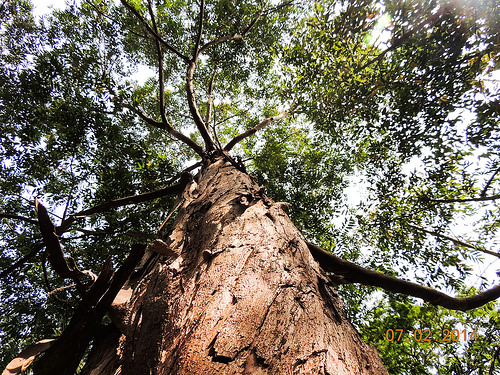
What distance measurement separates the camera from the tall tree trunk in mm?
738

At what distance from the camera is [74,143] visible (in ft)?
14.8

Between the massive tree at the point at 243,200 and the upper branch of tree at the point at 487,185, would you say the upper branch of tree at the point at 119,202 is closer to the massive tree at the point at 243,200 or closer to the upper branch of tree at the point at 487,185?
the massive tree at the point at 243,200

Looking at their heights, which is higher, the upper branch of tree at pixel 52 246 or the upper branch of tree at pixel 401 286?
the upper branch of tree at pixel 52 246

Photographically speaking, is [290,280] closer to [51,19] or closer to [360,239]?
[360,239]

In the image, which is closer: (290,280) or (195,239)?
(290,280)

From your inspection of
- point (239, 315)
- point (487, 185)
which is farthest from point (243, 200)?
point (487, 185)

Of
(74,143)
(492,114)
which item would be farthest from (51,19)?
(492,114)

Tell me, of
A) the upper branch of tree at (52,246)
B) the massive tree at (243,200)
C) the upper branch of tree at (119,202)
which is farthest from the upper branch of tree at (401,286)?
the upper branch of tree at (119,202)

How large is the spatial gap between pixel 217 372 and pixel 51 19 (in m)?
8.56
